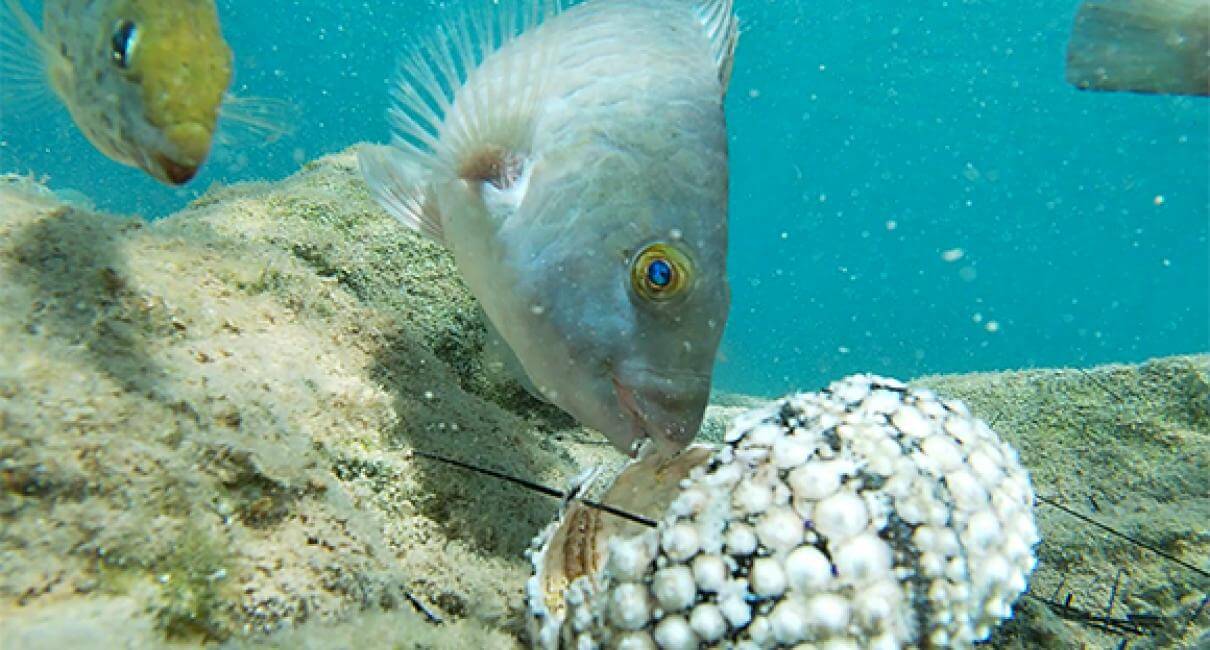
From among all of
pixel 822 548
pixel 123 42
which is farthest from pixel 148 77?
pixel 822 548

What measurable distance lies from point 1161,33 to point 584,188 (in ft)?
9.66

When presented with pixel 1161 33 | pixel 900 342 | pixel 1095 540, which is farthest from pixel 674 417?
pixel 900 342

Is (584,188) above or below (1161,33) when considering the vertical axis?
above

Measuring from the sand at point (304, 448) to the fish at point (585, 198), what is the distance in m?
0.45

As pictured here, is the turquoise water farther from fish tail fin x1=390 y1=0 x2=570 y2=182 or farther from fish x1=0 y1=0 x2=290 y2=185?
fish x1=0 y1=0 x2=290 y2=185

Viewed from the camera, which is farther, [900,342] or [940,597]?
[900,342]

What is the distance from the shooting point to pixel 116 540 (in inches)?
52.0

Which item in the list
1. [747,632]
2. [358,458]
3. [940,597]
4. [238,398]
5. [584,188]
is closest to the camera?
[747,632]

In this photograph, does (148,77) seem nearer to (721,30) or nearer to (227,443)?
(227,443)

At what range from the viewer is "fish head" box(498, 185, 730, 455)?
244 cm

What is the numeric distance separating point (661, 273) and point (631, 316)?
0.60ft

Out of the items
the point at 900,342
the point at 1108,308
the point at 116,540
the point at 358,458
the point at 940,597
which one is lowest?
the point at 1108,308

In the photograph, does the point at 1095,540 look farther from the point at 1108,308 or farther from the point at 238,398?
the point at 1108,308

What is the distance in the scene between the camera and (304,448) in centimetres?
192
